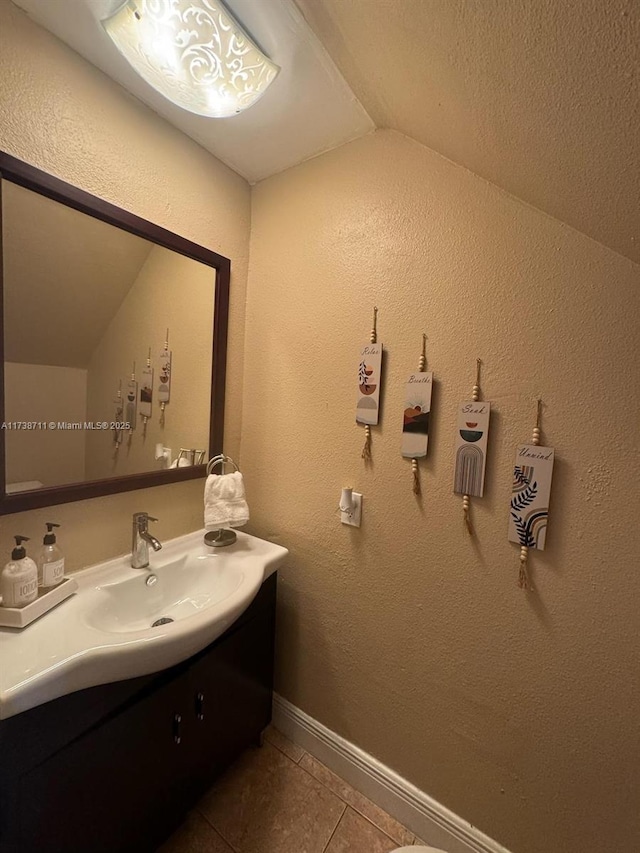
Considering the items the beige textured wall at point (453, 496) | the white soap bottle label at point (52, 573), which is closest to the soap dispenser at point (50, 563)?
the white soap bottle label at point (52, 573)

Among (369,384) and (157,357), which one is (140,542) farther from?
(369,384)

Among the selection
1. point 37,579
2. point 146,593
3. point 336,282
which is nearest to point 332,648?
point 146,593

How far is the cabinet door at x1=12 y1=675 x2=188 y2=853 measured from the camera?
0.66m

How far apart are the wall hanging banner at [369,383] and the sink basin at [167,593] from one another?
2.10 feet

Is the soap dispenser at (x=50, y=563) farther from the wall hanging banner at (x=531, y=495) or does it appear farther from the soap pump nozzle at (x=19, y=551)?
the wall hanging banner at (x=531, y=495)

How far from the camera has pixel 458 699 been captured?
976 millimetres

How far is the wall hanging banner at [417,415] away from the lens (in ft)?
3.20

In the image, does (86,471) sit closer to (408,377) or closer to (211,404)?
(211,404)

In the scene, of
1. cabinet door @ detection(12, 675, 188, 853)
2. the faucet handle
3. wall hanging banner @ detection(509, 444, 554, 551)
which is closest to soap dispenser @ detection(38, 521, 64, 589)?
the faucet handle

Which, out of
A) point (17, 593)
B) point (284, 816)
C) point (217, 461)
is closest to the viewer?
point (17, 593)

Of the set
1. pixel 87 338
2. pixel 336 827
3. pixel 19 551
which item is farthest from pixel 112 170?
pixel 336 827

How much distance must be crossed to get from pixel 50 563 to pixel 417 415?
1074 mm

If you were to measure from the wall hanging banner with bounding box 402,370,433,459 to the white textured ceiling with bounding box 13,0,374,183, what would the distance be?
2.80 ft

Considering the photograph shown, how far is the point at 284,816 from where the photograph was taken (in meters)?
1.06
